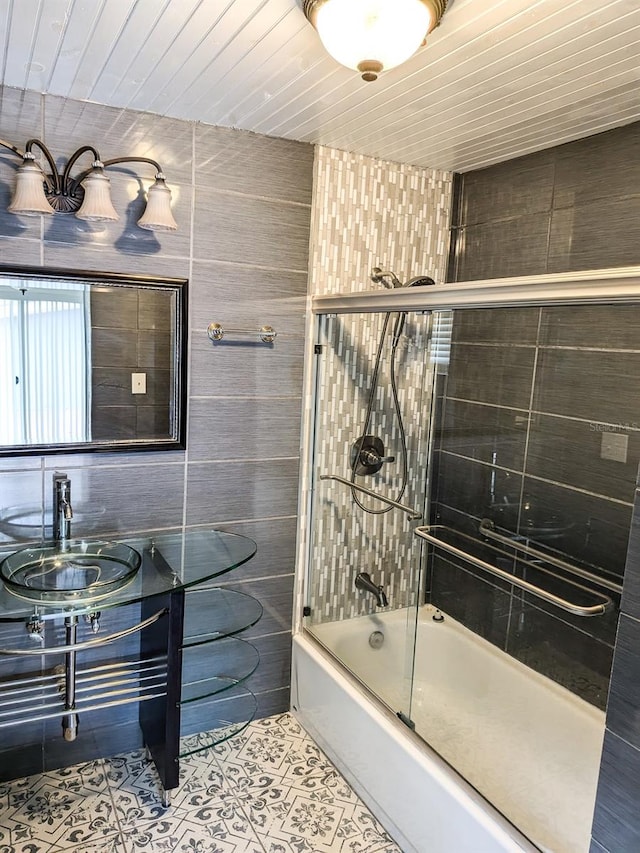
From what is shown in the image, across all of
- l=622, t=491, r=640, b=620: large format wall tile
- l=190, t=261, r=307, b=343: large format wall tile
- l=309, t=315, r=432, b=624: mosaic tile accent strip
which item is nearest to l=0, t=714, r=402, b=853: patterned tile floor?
l=309, t=315, r=432, b=624: mosaic tile accent strip

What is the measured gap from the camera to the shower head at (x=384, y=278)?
→ 2.44 metres

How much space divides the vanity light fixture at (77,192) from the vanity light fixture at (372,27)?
82 centimetres

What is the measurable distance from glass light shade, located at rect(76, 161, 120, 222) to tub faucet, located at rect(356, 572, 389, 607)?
5.11 feet

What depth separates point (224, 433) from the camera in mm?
2295

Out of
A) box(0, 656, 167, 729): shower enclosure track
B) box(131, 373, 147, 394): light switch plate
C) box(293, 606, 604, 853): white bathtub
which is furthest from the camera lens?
box(131, 373, 147, 394): light switch plate

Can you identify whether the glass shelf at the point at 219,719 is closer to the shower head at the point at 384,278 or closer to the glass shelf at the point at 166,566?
the glass shelf at the point at 166,566

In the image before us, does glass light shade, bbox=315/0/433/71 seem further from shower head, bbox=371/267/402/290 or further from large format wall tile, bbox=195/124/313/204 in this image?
shower head, bbox=371/267/402/290

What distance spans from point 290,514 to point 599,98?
1.70m

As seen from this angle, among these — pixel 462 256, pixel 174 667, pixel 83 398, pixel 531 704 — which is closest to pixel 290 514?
pixel 174 667

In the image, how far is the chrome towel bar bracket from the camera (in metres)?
2.21

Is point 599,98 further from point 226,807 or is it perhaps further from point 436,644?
point 226,807

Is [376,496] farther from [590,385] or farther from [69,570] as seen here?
[69,570]

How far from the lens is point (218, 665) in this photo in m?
2.38

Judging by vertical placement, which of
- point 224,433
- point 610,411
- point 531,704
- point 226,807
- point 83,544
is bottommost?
point 226,807
